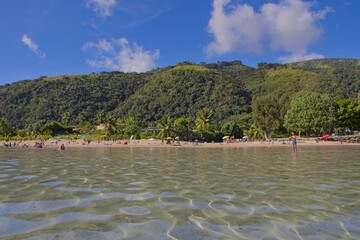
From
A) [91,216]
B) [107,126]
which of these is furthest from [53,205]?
[107,126]

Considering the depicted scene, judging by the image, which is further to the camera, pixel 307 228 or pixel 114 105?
pixel 114 105

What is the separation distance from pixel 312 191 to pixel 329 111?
227 feet

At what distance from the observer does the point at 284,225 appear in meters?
6.28

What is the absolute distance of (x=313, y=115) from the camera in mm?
73125

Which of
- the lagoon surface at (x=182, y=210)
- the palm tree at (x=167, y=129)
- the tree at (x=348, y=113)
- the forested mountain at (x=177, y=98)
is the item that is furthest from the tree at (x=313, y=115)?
the forested mountain at (x=177, y=98)

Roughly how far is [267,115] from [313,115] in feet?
35.2

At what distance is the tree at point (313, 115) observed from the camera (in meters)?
72.5

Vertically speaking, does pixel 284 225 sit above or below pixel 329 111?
below

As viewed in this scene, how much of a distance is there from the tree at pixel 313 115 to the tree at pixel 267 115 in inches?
162

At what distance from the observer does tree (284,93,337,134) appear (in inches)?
2854

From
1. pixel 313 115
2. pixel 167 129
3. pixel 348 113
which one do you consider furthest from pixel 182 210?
pixel 348 113

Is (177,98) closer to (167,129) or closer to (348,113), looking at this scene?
(167,129)

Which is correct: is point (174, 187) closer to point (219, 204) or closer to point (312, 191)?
point (219, 204)

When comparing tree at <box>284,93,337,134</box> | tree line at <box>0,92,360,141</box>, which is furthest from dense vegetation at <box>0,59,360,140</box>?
tree at <box>284,93,337,134</box>
